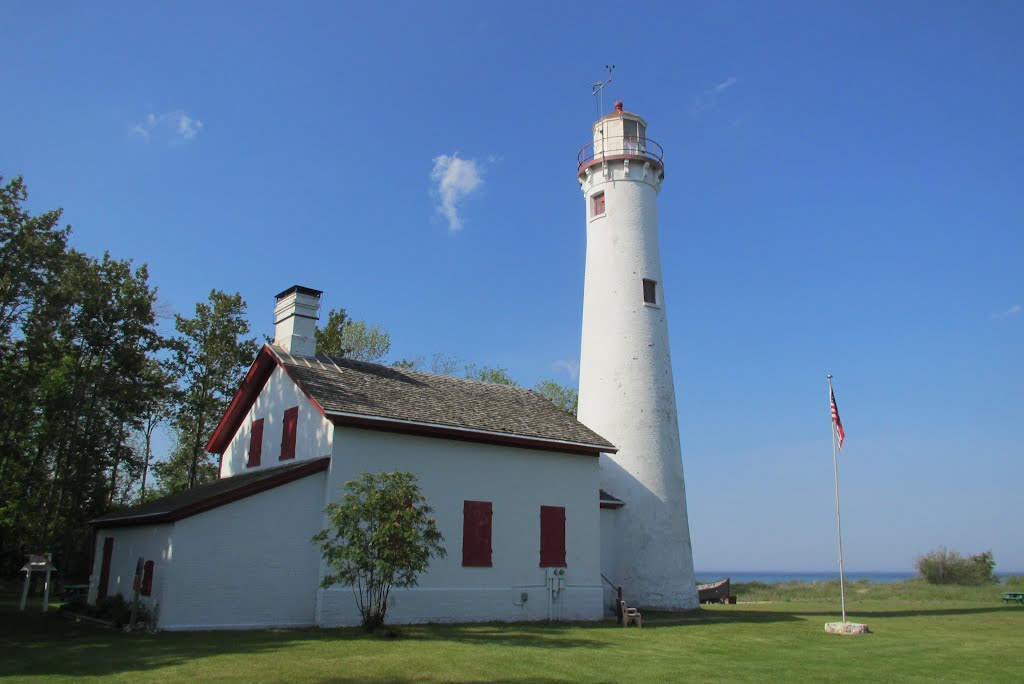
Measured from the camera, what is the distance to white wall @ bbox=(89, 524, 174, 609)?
48.3 feet

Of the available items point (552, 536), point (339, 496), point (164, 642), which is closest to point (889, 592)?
point (552, 536)

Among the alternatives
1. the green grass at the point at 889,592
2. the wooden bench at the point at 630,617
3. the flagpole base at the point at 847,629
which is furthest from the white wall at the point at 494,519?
the green grass at the point at 889,592

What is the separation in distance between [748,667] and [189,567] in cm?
1025

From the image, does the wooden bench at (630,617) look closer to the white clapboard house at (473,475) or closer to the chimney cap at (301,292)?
the white clapboard house at (473,475)

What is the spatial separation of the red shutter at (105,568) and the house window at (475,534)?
877cm

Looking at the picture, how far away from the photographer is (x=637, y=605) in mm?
21625

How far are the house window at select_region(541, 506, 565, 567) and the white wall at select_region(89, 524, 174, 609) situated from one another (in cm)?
865

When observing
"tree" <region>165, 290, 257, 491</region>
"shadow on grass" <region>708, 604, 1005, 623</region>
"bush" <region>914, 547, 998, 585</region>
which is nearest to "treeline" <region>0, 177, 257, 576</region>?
"tree" <region>165, 290, 257, 491</region>

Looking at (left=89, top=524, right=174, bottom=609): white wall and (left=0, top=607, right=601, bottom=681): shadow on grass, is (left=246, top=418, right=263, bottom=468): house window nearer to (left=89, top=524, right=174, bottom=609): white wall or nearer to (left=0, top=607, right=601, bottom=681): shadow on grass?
(left=89, top=524, right=174, bottom=609): white wall

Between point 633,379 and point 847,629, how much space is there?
352 inches

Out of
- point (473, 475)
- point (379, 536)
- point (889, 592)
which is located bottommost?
point (889, 592)

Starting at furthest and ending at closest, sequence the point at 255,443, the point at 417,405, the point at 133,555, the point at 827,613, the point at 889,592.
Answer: the point at 889,592
the point at 827,613
the point at 255,443
the point at 417,405
the point at 133,555

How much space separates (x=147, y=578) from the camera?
15.5 meters

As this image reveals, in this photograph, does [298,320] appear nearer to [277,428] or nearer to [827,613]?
[277,428]
